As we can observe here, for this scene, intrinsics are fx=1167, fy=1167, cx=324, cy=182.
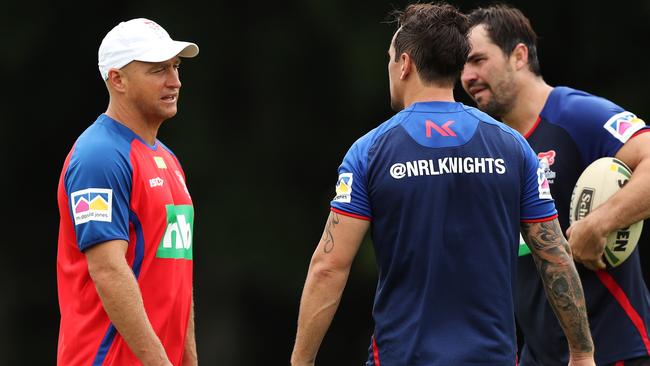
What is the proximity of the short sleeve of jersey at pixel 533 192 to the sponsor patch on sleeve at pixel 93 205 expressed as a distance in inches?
57.6

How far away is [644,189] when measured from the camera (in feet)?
15.9

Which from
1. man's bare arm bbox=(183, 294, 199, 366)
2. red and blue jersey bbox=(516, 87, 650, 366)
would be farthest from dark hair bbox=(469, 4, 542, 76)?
man's bare arm bbox=(183, 294, 199, 366)

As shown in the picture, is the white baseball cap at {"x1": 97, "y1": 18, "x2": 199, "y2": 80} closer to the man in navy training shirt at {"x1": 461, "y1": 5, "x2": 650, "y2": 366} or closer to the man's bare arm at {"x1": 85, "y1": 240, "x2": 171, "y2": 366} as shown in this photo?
the man's bare arm at {"x1": 85, "y1": 240, "x2": 171, "y2": 366}

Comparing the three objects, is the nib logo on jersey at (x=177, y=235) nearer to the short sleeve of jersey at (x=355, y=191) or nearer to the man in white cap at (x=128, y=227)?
the man in white cap at (x=128, y=227)

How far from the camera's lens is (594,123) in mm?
5090

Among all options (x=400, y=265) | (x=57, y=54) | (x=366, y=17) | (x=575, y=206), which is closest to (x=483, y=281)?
(x=400, y=265)

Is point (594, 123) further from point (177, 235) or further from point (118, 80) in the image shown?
point (118, 80)

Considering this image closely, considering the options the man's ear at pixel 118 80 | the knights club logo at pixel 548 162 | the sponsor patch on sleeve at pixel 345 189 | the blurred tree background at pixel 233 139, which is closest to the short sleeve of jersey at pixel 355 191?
the sponsor patch on sleeve at pixel 345 189

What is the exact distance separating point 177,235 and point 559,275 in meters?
1.41

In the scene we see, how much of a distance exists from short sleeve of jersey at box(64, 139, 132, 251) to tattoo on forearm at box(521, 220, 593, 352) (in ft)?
4.75

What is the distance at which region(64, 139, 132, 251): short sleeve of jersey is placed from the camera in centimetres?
407

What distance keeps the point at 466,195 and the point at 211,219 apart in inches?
273

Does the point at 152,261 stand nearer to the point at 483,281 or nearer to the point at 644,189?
the point at 483,281

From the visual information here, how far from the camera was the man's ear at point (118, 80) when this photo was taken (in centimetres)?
445
